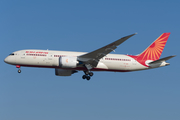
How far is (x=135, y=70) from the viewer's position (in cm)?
4956

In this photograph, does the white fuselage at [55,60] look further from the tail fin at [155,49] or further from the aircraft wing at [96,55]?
the tail fin at [155,49]

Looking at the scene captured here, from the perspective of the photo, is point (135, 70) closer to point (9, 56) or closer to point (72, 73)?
point (72, 73)

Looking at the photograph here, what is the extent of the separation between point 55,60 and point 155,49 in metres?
16.5

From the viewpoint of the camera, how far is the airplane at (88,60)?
45.8m

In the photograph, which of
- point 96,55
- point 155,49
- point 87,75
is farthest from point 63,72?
point 155,49

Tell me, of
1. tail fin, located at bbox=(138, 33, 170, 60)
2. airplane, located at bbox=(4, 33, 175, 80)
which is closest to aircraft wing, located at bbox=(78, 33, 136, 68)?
airplane, located at bbox=(4, 33, 175, 80)

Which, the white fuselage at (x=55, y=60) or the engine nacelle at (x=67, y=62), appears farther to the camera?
the white fuselage at (x=55, y=60)

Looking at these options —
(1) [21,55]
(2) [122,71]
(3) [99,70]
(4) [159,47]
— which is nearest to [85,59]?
(3) [99,70]

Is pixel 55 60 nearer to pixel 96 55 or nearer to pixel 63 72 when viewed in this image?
pixel 63 72

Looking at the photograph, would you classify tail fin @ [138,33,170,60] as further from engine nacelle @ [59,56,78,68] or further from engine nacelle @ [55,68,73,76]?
engine nacelle @ [55,68,73,76]

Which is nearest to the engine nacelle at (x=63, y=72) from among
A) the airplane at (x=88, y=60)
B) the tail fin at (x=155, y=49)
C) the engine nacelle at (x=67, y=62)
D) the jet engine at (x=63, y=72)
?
the jet engine at (x=63, y=72)

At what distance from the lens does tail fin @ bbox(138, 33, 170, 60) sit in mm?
50469

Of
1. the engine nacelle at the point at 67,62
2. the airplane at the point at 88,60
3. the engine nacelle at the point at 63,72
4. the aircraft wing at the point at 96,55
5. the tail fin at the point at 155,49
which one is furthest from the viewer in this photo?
the engine nacelle at the point at 63,72

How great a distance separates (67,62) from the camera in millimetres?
45469
